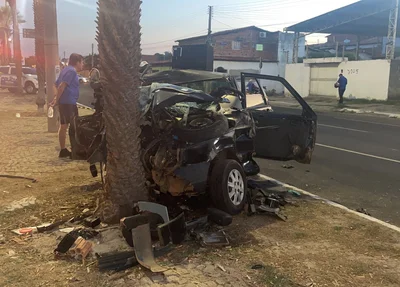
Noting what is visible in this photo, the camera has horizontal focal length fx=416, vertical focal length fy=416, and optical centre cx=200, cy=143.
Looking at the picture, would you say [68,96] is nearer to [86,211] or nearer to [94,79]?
[94,79]

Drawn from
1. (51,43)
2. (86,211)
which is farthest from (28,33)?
(86,211)

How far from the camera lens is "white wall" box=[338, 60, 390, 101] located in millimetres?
26266

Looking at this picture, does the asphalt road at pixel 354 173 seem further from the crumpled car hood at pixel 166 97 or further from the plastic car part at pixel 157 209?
the plastic car part at pixel 157 209

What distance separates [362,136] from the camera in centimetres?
1284

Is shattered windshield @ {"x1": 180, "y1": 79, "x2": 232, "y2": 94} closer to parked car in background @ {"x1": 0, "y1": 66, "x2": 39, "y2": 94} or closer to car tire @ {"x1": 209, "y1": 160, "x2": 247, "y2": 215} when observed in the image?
car tire @ {"x1": 209, "y1": 160, "x2": 247, "y2": 215}

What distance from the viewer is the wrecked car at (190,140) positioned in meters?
4.66

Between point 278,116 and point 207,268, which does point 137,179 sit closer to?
point 207,268

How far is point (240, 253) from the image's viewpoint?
4066mm

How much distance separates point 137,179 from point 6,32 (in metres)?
67.8

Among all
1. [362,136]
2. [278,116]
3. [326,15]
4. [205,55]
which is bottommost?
[362,136]

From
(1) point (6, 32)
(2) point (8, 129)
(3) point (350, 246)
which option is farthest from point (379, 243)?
Answer: (1) point (6, 32)

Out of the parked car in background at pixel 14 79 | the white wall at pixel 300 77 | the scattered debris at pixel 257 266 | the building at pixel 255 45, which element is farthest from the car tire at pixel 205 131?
the building at pixel 255 45

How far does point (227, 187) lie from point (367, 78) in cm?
2554

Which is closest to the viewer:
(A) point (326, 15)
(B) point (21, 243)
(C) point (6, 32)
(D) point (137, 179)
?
(B) point (21, 243)
